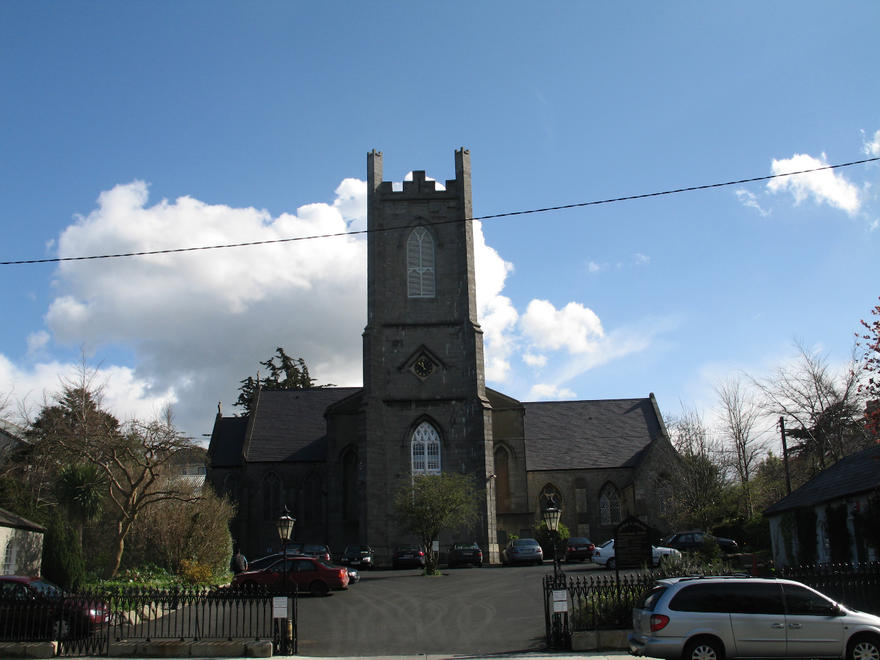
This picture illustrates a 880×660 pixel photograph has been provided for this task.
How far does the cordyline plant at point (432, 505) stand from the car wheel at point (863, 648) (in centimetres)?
2236

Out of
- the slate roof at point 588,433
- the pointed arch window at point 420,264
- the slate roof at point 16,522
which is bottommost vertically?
the slate roof at point 16,522

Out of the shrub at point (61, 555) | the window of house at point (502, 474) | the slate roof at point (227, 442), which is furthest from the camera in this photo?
the slate roof at point (227, 442)

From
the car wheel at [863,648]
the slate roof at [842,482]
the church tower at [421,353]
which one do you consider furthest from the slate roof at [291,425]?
the car wheel at [863,648]

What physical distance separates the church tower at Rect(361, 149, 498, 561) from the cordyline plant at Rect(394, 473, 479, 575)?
2.26 meters

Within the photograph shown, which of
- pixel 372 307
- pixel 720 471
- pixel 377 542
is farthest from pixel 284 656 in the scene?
pixel 720 471

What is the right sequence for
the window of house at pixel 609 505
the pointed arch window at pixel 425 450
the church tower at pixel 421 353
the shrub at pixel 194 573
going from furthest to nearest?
the window of house at pixel 609 505
the pointed arch window at pixel 425 450
the church tower at pixel 421 353
the shrub at pixel 194 573

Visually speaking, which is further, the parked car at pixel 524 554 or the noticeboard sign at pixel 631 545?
the parked car at pixel 524 554

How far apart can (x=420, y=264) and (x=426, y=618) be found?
2637 cm

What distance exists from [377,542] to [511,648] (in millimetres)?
23896

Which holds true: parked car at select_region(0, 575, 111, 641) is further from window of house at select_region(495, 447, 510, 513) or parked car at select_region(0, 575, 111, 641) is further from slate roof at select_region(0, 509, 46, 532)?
window of house at select_region(495, 447, 510, 513)

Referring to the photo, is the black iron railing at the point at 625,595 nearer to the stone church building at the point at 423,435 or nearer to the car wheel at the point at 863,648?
the car wheel at the point at 863,648

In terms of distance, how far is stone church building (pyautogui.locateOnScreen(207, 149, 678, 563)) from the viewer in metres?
40.2

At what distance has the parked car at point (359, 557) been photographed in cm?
3734

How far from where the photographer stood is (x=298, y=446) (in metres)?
51.0
